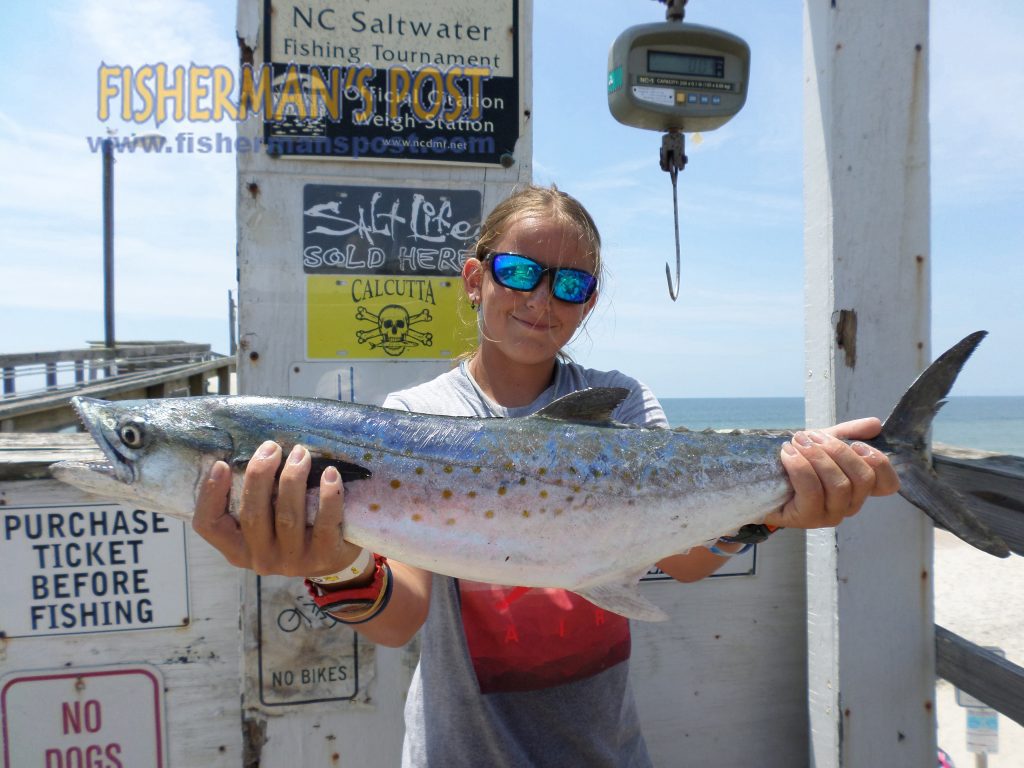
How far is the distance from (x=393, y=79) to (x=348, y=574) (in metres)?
2.14

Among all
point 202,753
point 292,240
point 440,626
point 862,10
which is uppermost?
point 862,10

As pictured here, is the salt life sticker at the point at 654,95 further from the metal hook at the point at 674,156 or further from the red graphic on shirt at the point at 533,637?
the red graphic on shirt at the point at 533,637

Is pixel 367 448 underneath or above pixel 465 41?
underneath

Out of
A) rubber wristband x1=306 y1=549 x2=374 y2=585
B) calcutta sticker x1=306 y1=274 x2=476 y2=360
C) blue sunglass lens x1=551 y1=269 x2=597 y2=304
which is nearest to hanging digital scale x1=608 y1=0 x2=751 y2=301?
calcutta sticker x1=306 y1=274 x2=476 y2=360

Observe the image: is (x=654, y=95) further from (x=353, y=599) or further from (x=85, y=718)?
(x=85, y=718)

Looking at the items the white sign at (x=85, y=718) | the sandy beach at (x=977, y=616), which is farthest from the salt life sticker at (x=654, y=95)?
the sandy beach at (x=977, y=616)

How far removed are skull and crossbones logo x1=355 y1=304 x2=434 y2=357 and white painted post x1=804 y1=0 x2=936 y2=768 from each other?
1.75 meters

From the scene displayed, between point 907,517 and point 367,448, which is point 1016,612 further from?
point 367,448

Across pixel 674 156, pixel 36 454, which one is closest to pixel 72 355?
pixel 36 454

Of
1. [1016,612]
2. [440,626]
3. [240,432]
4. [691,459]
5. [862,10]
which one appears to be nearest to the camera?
[240,432]

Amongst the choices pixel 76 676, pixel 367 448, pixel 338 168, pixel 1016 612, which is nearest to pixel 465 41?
pixel 338 168

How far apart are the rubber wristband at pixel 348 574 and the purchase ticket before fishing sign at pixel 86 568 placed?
4.23 feet

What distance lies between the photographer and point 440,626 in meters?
2.13

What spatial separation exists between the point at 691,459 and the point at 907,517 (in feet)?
4.35
